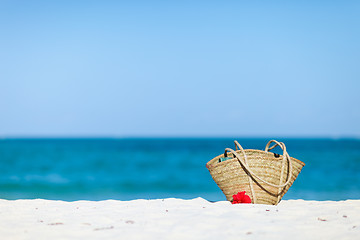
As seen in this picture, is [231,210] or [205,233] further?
[231,210]

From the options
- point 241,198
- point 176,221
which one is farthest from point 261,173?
point 176,221

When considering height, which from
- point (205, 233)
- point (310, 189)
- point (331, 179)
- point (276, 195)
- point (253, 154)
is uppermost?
point (331, 179)

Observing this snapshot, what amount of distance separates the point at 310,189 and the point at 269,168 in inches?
372

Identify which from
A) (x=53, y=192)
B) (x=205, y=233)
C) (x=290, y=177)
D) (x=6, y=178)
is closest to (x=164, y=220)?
(x=205, y=233)

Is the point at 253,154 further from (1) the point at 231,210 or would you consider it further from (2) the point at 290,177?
(1) the point at 231,210

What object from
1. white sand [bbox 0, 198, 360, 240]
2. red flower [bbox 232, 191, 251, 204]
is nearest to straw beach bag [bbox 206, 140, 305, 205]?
red flower [bbox 232, 191, 251, 204]

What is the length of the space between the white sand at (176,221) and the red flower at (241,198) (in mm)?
255

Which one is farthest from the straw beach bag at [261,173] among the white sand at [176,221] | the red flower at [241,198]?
the white sand at [176,221]

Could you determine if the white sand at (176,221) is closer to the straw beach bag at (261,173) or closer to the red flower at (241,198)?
the red flower at (241,198)

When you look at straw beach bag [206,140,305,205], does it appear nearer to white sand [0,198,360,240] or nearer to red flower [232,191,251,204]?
red flower [232,191,251,204]

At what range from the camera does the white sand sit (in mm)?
4070

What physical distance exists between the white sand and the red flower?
255 millimetres

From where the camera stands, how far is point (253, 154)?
6180mm

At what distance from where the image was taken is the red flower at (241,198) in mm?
5953
